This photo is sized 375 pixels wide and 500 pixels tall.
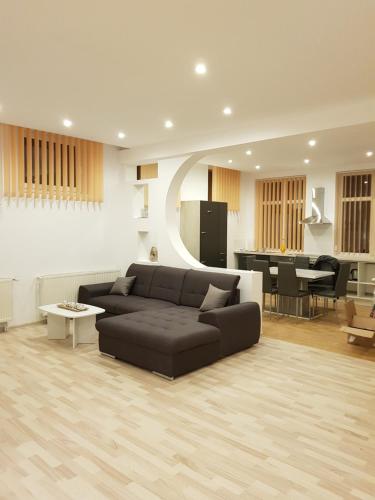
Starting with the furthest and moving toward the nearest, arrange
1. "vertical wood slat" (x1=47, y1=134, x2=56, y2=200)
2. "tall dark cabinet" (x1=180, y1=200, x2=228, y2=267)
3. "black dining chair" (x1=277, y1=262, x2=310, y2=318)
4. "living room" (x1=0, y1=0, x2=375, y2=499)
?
"tall dark cabinet" (x1=180, y1=200, x2=228, y2=267) < "black dining chair" (x1=277, y1=262, x2=310, y2=318) < "vertical wood slat" (x1=47, y1=134, x2=56, y2=200) < "living room" (x1=0, y1=0, x2=375, y2=499)

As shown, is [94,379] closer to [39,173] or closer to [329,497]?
[329,497]

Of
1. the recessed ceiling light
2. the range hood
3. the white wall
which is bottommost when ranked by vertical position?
the white wall

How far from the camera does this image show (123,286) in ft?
21.0

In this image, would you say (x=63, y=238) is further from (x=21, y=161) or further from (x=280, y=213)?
(x=280, y=213)

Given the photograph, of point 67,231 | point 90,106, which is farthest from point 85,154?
point 90,106

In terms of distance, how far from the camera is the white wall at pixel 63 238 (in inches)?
235

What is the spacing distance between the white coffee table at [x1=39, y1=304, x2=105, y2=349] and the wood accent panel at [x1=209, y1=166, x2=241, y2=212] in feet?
16.9

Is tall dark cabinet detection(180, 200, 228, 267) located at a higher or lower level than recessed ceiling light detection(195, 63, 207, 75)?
lower

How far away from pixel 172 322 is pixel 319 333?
2.48 metres

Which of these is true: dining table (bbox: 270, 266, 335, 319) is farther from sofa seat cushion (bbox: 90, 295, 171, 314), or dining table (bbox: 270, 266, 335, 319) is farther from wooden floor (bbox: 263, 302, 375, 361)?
sofa seat cushion (bbox: 90, 295, 171, 314)

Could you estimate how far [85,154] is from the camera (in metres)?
6.73

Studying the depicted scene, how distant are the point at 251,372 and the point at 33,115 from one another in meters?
4.10

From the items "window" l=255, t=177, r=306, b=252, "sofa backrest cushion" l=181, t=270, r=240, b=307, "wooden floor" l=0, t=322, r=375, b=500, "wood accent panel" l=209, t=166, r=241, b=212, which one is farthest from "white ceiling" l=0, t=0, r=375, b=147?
"window" l=255, t=177, r=306, b=252

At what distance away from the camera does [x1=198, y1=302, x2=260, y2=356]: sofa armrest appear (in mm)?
4594
